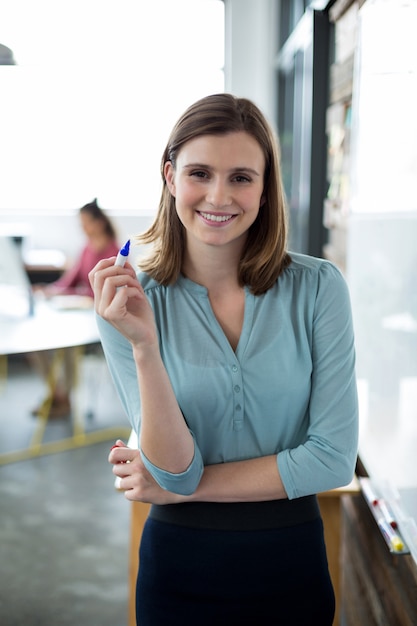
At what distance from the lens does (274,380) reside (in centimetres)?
120

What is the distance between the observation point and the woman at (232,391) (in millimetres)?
1171

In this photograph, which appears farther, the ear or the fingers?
the ear

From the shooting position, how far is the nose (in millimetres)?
1146

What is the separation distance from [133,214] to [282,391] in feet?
18.2

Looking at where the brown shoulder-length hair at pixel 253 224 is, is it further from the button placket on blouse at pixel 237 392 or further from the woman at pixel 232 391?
the button placket on blouse at pixel 237 392

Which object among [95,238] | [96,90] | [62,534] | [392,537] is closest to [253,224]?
[392,537]

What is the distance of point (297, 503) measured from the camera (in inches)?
49.0

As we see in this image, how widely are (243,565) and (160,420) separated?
0.31m

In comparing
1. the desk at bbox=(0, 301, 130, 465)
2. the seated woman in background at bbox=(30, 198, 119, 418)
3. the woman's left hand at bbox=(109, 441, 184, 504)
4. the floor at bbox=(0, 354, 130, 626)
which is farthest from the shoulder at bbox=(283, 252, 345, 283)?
the seated woman in background at bbox=(30, 198, 119, 418)

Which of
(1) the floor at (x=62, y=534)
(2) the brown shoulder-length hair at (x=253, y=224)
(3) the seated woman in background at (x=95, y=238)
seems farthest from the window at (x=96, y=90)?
(2) the brown shoulder-length hair at (x=253, y=224)

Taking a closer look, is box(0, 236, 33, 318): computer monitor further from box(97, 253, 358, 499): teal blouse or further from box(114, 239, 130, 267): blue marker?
box(114, 239, 130, 267): blue marker

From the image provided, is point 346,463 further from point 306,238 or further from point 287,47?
point 287,47

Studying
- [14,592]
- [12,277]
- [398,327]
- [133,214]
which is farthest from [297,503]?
[133,214]

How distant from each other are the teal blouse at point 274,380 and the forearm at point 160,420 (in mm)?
26
